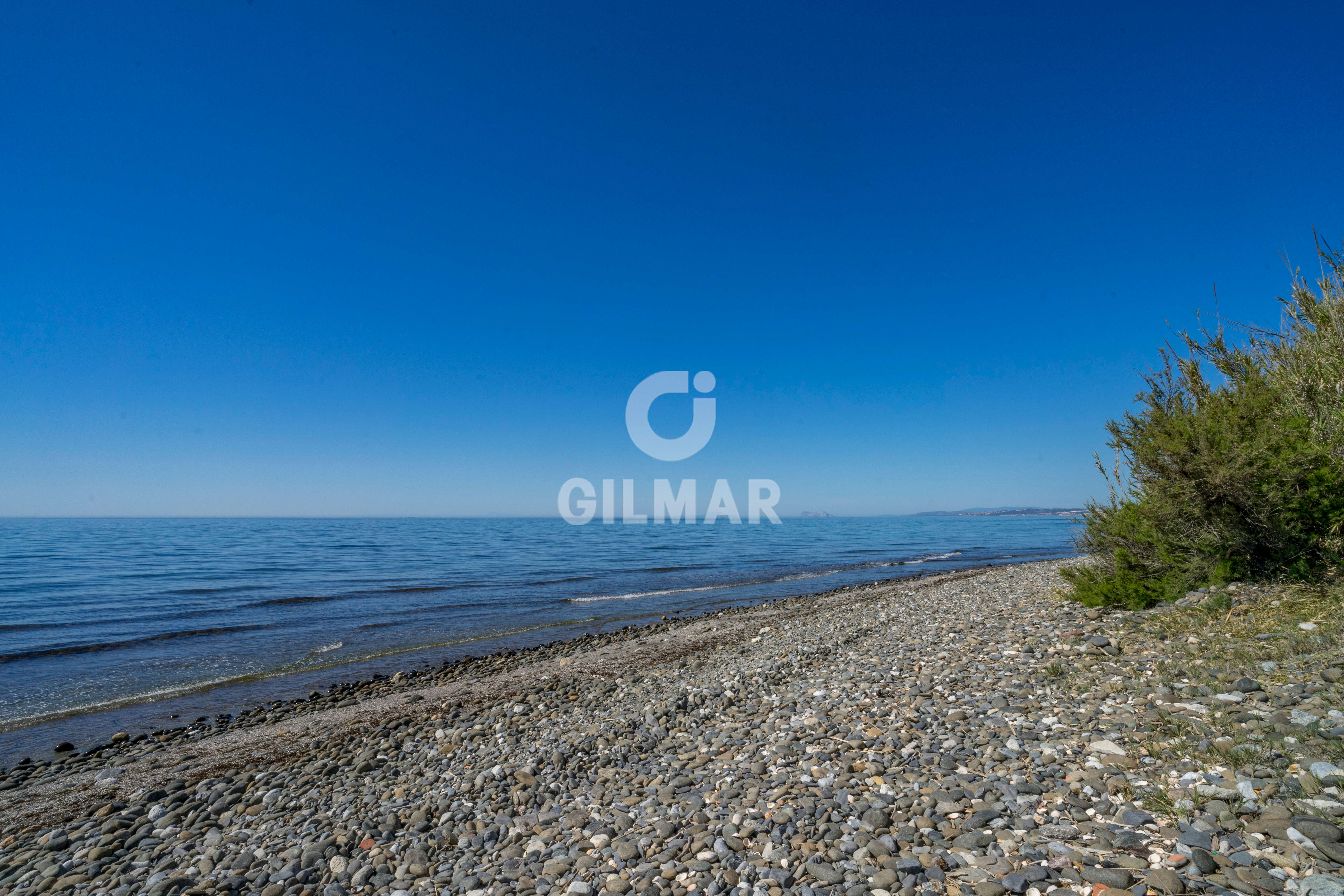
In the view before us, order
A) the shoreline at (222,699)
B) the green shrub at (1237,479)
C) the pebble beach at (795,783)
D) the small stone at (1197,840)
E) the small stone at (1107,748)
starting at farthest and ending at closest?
the shoreline at (222,699)
the green shrub at (1237,479)
the small stone at (1107,748)
the pebble beach at (795,783)
the small stone at (1197,840)

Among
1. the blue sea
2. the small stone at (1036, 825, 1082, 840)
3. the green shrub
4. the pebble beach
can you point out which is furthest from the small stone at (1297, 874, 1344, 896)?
the blue sea

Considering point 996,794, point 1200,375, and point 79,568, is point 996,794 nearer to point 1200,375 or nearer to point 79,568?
point 1200,375

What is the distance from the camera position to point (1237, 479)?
9.30 m


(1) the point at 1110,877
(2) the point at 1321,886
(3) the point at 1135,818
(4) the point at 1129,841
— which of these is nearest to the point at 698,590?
(3) the point at 1135,818

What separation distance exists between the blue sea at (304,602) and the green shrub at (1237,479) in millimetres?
3993

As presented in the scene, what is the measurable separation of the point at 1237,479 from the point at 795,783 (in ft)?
28.8

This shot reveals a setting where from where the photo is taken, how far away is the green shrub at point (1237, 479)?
8070mm

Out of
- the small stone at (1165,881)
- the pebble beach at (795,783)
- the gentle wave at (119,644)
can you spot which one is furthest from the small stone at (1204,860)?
the gentle wave at (119,644)

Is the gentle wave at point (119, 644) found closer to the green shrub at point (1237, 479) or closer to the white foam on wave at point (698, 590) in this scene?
→ the white foam on wave at point (698, 590)

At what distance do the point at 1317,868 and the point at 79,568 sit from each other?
51.6m

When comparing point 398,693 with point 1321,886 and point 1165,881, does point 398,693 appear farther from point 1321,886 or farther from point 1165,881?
point 1321,886

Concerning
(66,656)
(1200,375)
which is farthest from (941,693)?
(66,656)

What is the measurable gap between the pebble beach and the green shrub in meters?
0.79

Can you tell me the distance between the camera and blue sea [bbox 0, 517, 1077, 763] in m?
14.4
